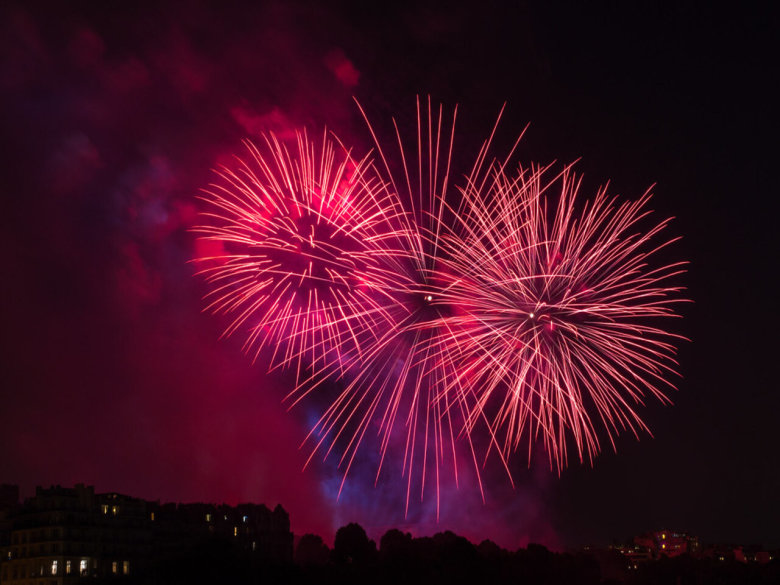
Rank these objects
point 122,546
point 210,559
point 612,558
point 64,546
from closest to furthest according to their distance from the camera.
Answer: point 210,559
point 64,546
point 122,546
point 612,558

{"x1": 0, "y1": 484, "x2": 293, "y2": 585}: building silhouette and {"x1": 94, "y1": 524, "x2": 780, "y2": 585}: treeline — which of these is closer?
{"x1": 94, "y1": 524, "x2": 780, "y2": 585}: treeline

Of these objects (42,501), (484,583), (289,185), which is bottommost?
(484,583)

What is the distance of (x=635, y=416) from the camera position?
128ft

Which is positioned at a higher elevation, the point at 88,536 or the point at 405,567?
the point at 88,536

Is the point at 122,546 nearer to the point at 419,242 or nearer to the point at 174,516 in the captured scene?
the point at 174,516

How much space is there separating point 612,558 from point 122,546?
3728 inches

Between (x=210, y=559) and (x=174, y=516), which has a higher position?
(x=174, y=516)

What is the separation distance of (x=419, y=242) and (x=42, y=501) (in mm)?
49838

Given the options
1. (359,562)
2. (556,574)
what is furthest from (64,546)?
(556,574)

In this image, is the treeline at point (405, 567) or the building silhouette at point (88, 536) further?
the building silhouette at point (88, 536)

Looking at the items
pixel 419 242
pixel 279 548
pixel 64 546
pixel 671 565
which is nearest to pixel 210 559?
pixel 64 546

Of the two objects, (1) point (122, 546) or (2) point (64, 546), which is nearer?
(2) point (64, 546)

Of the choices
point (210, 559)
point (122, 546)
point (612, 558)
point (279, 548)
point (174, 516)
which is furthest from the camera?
point (612, 558)

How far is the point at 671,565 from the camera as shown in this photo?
10200 centimetres
